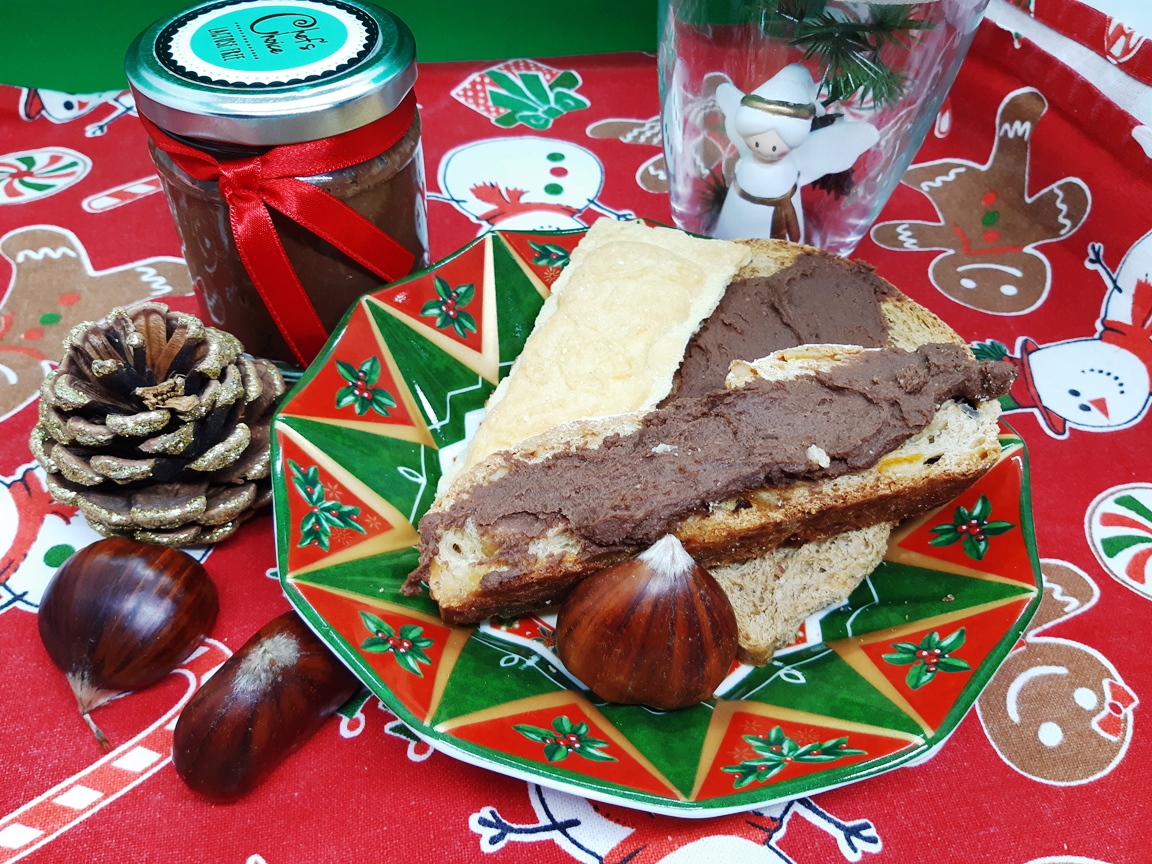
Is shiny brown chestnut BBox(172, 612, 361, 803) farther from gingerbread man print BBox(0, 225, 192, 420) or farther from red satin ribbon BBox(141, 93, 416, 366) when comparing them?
gingerbread man print BBox(0, 225, 192, 420)

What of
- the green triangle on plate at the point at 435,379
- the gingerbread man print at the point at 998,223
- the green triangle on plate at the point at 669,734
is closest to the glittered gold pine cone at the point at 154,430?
the green triangle on plate at the point at 435,379

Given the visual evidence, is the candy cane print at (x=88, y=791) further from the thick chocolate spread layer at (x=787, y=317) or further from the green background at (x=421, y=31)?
the green background at (x=421, y=31)

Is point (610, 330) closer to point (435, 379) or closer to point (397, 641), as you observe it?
point (435, 379)

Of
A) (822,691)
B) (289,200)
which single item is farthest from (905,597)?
(289,200)

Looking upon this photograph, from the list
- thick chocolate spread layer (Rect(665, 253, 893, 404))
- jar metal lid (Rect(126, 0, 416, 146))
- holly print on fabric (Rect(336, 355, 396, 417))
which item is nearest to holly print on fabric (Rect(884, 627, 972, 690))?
thick chocolate spread layer (Rect(665, 253, 893, 404))

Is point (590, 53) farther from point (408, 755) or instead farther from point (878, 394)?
point (408, 755)

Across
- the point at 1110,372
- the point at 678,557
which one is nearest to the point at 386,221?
the point at 678,557
